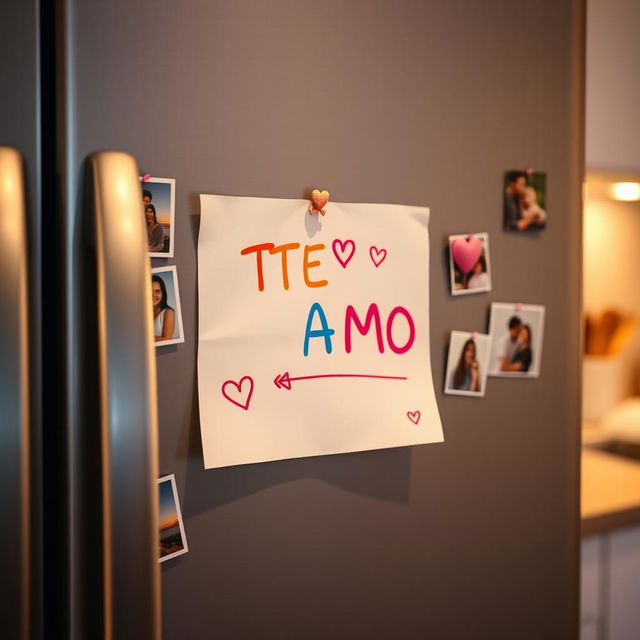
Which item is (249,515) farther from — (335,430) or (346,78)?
(346,78)

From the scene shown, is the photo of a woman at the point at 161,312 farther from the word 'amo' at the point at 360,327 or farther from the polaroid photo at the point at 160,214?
the word 'amo' at the point at 360,327

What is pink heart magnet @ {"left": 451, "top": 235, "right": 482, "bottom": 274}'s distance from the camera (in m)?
0.70

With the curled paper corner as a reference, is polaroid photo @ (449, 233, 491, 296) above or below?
below

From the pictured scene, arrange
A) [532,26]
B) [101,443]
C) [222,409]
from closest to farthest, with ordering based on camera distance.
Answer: [101,443]
[222,409]
[532,26]

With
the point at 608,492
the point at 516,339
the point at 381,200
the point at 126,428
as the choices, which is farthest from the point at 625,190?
the point at 126,428

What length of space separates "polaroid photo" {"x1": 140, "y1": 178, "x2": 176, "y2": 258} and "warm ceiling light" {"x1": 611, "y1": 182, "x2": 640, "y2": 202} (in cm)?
95

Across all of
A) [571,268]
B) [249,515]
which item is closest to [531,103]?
[571,268]

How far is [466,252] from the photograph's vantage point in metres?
0.71

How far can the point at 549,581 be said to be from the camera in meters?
0.77

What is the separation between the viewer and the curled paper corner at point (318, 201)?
63 cm

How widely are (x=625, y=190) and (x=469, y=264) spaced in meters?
0.80

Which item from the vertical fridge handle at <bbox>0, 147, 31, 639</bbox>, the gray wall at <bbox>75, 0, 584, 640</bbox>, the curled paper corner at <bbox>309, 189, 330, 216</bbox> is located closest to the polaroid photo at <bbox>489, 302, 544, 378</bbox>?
the gray wall at <bbox>75, 0, 584, 640</bbox>

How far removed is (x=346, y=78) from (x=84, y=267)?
329 mm

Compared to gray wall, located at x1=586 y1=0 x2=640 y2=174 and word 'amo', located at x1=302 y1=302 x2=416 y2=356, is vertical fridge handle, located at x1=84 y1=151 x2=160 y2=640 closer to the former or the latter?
word 'amo', located at x1=302 y1=302 x2=416 y2=356
